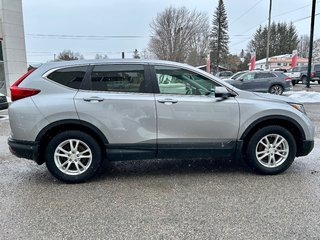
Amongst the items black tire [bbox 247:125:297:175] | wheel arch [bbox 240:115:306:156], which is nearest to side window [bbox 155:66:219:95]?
wheel arch [bbox 240:115:306:156]

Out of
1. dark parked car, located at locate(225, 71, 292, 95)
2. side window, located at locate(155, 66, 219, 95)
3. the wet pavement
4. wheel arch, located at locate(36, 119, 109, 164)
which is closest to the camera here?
the wet pavement

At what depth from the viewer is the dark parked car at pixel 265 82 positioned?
16.2m

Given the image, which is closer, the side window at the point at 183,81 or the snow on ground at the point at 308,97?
the side window at the point at 183,81

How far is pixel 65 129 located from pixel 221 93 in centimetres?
224

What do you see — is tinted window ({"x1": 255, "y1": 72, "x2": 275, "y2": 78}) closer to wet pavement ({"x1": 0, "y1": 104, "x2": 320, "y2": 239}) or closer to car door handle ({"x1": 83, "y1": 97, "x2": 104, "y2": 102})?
wet pavement ({"x1": 0, "y1": 104, "x2": 320, "y2": 239})

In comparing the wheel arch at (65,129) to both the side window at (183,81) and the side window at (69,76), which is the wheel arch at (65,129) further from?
the side window at (183,81)

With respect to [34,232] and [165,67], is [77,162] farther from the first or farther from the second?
[165,67]

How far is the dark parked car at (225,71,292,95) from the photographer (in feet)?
53.2

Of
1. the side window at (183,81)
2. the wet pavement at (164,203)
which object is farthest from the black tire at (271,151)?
the side window at (183,81)

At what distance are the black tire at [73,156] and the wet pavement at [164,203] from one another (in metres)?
0.15

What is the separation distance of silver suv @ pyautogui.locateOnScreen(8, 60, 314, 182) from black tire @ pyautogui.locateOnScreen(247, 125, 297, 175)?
0.01m

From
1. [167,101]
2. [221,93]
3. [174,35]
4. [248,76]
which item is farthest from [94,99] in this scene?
[174,35]

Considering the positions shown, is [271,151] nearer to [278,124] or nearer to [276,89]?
[278,124]

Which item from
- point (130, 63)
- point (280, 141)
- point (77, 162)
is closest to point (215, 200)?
point (280, 141)
